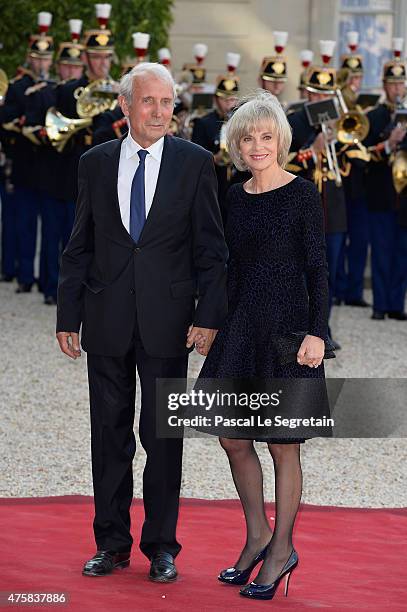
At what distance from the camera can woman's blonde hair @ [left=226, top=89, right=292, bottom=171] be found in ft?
15.9

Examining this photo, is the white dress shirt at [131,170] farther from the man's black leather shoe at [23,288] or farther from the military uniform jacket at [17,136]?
the man's black leather shoe at [23,288]

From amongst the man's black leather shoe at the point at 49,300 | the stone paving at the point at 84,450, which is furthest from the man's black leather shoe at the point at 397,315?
the man's black leather shoe at the point at 49,300

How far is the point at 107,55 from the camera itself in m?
11.6

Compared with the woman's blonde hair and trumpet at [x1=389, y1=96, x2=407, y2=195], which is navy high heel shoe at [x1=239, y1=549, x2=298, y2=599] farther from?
trumpet at [x1=389, y1=96, x2=407, y2=195]

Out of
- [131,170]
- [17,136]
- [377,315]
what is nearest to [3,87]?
[17,136]

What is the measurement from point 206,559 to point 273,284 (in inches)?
40.2

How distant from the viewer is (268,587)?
479 centimetres

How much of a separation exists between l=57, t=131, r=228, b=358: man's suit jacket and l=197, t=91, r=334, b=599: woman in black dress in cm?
10

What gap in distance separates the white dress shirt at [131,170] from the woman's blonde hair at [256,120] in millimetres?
244

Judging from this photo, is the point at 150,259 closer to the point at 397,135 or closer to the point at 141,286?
the point at 141,286

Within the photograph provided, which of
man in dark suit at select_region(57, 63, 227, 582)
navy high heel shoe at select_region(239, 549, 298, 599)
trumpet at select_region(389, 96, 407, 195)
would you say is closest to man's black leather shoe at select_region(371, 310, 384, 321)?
trumpet at select_region(389, 96, 407, 195)

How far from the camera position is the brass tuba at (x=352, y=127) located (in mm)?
11469

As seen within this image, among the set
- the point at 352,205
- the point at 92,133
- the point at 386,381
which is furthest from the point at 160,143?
the point at 352,205

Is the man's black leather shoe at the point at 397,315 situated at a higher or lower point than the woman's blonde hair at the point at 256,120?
lower
